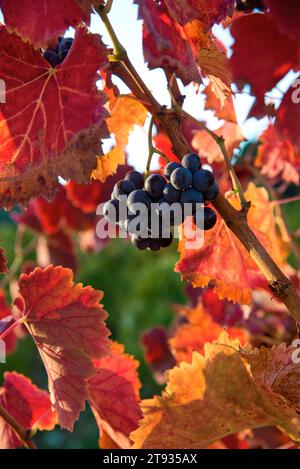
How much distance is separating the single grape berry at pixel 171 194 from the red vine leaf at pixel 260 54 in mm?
Answer: 226

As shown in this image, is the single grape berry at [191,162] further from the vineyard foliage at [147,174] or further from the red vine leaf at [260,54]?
the red vine leaf at [260,54]

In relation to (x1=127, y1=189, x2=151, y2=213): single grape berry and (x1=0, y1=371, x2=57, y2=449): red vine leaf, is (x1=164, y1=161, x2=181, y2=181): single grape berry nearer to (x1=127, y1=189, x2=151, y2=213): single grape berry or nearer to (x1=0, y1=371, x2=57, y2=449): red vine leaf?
(x1=127, y1=189, x2=151, y2=213): single grape berry

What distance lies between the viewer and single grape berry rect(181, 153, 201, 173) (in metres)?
Result: 0.76

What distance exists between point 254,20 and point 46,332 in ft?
1.57

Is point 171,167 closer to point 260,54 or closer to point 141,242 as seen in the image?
point 141,242

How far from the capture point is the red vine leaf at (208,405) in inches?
31.1

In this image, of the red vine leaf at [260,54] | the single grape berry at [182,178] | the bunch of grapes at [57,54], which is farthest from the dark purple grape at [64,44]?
the red vine leaf at [260,54]

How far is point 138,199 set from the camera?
782mm

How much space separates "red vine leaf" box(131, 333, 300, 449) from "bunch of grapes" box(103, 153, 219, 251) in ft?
0.49

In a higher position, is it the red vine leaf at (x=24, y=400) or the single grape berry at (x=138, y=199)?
the single grape berry at (x=138, y=199)

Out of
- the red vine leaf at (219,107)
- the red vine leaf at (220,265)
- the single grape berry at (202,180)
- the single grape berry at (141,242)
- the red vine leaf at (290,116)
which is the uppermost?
the red vine leaf at (219,107)

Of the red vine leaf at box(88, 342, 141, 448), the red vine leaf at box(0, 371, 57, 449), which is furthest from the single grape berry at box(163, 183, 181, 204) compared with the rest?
the red vine leaf at box(0, 371, 57, 449)

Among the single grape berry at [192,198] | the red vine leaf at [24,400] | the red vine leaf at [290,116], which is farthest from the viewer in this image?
the red vine leaf at [24,400]
